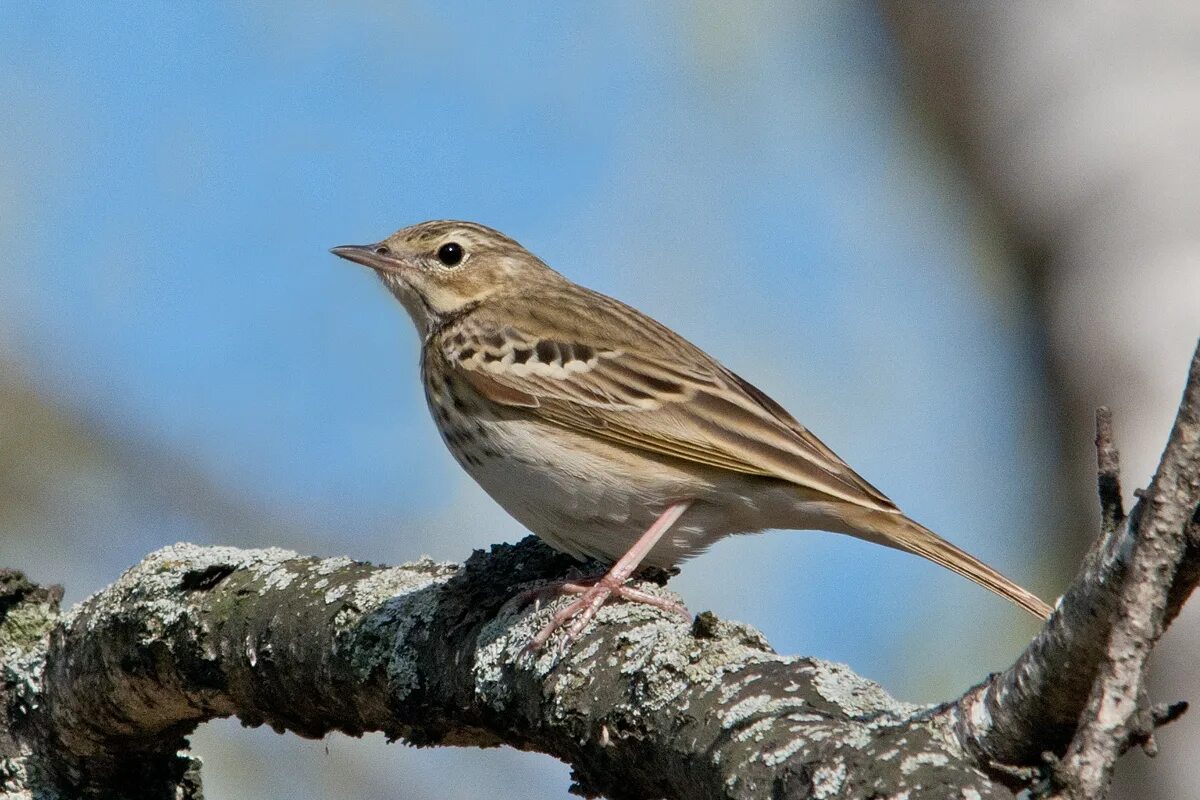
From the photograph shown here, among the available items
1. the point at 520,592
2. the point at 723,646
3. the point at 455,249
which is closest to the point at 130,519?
the point at 455,249

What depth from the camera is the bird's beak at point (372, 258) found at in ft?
22.9

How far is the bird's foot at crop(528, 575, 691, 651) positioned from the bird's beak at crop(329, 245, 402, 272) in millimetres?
2618

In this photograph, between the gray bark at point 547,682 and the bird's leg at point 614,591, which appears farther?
the bird's leg at point 614,591

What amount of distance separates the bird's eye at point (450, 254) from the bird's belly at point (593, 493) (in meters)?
1.69

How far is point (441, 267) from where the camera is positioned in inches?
275

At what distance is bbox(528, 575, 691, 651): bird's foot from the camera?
12.4ft

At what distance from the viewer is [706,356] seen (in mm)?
6387

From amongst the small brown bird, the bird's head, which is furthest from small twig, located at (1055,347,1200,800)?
the bird's head

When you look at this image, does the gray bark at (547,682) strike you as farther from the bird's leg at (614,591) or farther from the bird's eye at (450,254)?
the bird's eye at (450,254)

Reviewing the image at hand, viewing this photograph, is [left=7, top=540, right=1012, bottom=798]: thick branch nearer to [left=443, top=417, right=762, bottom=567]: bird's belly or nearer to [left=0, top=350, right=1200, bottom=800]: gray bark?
[left=0, top=350, right=1200, bottom=800]: gray bark

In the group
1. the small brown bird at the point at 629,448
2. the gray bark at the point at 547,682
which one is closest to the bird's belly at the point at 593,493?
the small brown bird at the point at 629,448

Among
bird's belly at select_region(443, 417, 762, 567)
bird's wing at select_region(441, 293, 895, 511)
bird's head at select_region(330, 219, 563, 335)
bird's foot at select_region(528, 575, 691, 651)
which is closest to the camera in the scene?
bird's foot at select_region(528, 575, 691, 651)

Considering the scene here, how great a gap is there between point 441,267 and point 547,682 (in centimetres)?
368

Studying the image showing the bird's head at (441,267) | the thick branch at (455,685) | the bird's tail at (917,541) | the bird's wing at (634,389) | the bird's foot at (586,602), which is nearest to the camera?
the thick branch at (455,685)
